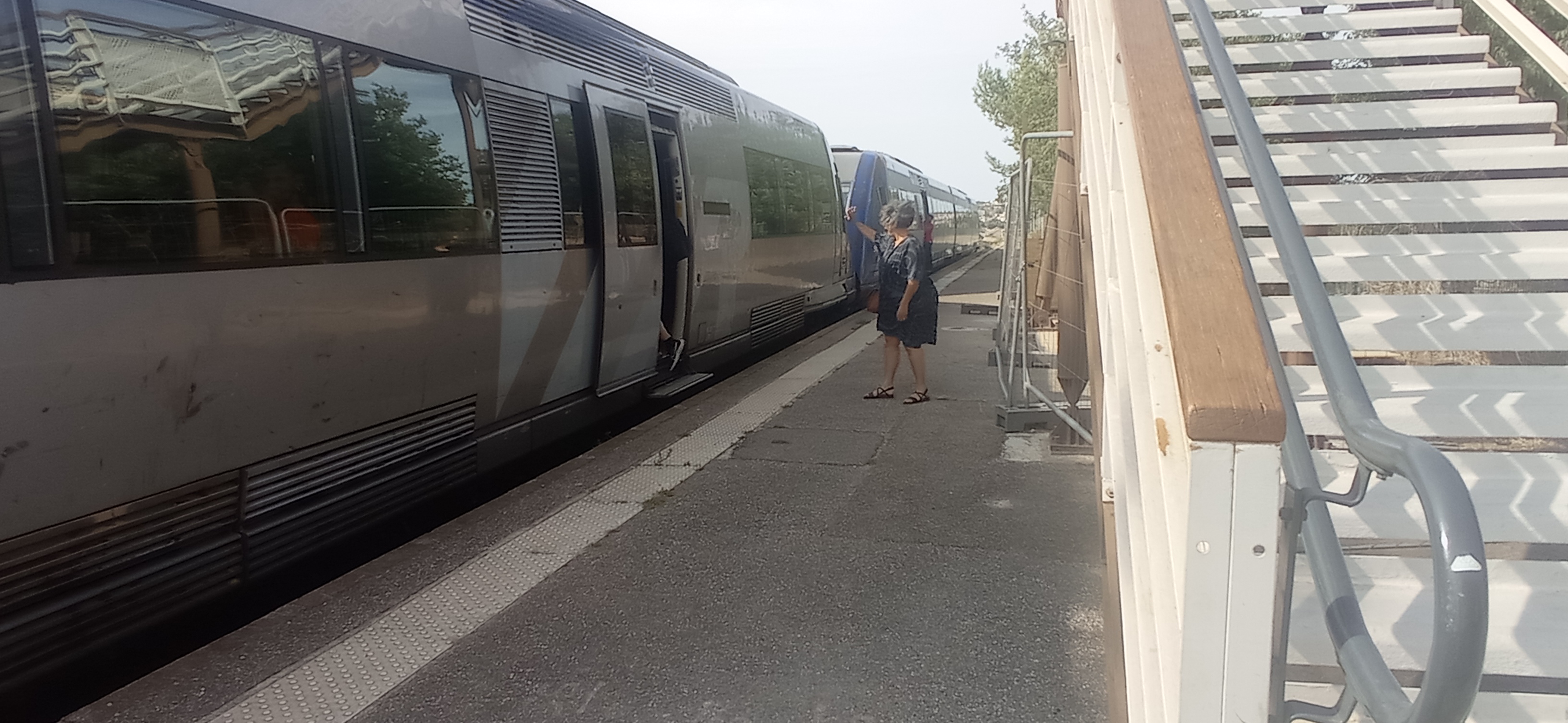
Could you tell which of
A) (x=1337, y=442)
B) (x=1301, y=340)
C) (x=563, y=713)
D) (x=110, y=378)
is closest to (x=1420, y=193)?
(x=1301, y=340)

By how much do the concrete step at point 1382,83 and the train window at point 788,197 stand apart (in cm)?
525

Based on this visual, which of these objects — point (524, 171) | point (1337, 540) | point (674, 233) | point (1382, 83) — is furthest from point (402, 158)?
point (1382, 83)

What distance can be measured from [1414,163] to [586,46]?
4.80 m

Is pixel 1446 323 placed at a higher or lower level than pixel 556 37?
lower

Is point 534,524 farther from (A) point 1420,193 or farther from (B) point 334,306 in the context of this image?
(A) point 1420,193

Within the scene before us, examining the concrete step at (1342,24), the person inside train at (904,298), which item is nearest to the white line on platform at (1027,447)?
the person inside train at (904,298)

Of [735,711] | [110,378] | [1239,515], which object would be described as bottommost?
[735,711]

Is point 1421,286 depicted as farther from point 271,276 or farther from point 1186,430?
point 271,276

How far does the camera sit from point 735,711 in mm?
2910

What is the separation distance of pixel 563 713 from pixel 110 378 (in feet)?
5.78

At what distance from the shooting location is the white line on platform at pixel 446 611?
2938mm

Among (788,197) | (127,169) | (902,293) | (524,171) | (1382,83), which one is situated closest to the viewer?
(127,169)

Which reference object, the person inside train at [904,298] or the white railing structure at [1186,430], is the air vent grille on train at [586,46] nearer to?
the person inside train at [904,298]

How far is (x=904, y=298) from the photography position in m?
7.30
